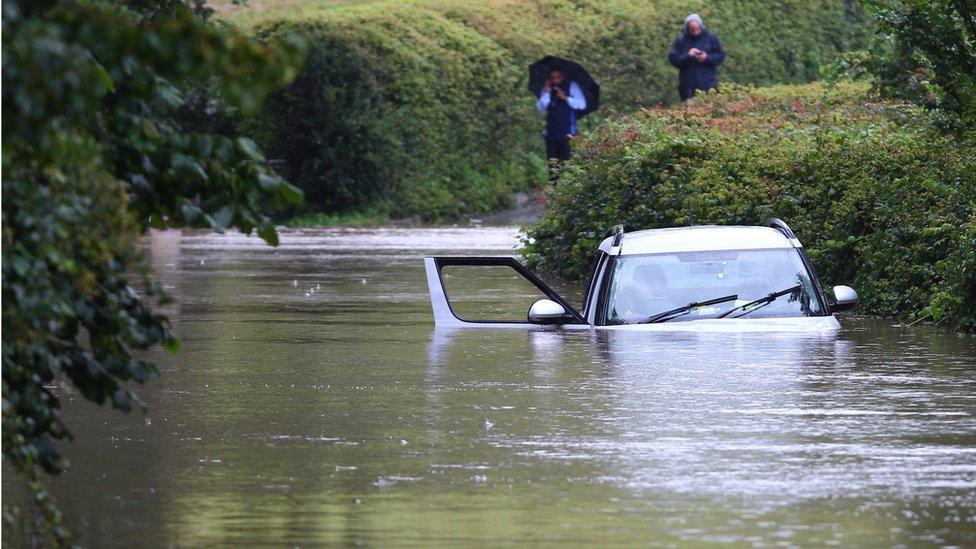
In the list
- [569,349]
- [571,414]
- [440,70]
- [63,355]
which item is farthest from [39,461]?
[440,70]

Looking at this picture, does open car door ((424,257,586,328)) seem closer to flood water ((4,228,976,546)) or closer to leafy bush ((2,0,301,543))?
flood water ((4,228,976,546))

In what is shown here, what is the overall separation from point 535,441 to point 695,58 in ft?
84.5

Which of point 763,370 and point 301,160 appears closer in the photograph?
point 763,370

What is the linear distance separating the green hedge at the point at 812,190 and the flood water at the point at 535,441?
2.66 feet

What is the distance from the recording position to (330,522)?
8.02 meters

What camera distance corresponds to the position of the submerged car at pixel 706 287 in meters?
14.4

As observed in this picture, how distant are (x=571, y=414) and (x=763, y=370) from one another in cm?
221

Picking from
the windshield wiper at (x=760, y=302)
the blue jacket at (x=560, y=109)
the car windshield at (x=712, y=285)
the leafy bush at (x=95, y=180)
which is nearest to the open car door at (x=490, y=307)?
the car windshield at (x=712, y=285)

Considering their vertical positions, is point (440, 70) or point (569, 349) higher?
point (440, 70)

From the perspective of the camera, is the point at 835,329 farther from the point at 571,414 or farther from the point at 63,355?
the point at 63,355

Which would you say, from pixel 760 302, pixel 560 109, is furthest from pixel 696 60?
pixel 760 302

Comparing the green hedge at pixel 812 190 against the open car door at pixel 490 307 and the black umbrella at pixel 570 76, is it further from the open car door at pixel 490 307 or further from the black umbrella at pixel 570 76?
the black umbrella at pixel 570 76

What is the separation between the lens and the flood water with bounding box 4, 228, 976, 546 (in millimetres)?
7945

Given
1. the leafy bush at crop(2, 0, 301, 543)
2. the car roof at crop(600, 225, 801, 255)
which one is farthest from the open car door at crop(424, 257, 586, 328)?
the leafy bush at crop(2, 0, 301, 543)
